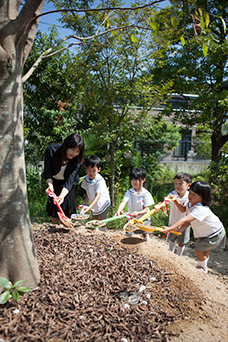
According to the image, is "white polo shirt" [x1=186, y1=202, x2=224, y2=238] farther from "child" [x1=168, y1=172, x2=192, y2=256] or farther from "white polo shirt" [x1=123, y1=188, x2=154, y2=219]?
"white polo shirt" [x1=123, y1=188, x2=154, y2=219]

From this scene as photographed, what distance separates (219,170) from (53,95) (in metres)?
4.17

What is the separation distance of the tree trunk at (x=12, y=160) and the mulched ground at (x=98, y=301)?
257mm

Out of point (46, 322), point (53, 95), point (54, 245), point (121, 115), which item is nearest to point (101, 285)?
point (46, 322)

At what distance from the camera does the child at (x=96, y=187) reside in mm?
3408

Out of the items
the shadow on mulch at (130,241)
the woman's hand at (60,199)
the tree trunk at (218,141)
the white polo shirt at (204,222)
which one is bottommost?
the shadow on mulch at (130,241)

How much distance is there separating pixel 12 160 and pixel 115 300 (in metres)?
1.32

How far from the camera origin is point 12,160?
1.85 metres


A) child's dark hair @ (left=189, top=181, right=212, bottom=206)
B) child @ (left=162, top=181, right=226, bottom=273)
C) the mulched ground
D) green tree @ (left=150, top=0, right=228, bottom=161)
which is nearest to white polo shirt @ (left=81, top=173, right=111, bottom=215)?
the mulched ground

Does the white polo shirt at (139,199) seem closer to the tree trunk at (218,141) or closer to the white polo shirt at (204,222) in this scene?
the white polo shirt at (204,222)

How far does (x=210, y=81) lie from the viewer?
6.77 metres

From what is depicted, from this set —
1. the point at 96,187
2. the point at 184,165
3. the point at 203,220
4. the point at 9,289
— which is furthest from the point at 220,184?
the point at 184,165

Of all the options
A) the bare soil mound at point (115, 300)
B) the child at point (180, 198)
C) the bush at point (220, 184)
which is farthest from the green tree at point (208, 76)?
the bare soil mound at point (115, 300)

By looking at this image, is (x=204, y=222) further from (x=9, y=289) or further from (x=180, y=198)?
(x=9, y=289)

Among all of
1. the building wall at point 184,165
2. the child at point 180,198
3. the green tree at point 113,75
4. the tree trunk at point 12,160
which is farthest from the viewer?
the building wall at point 184,165
